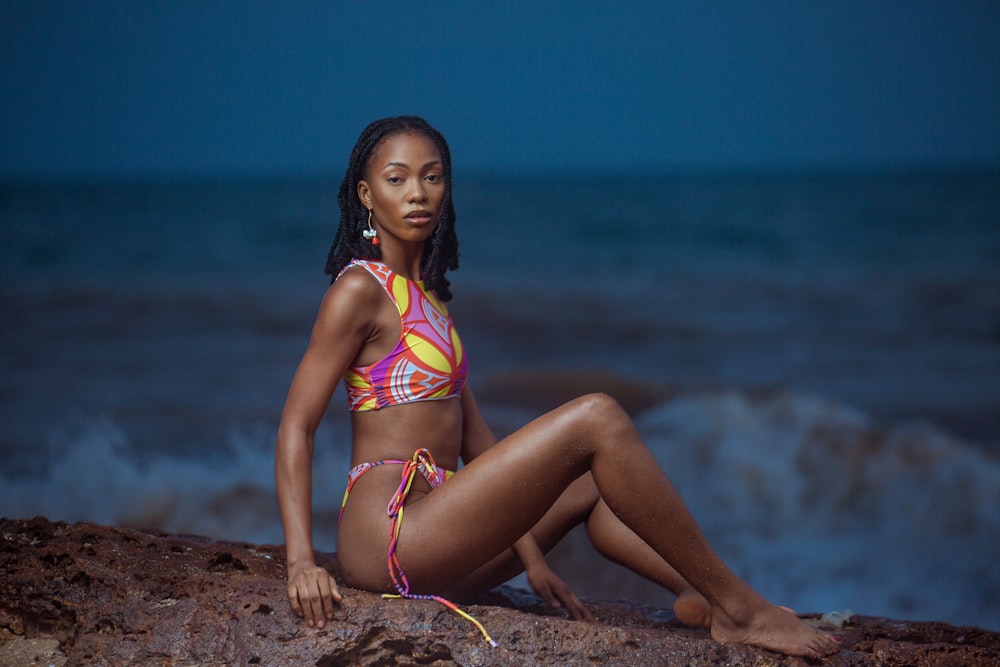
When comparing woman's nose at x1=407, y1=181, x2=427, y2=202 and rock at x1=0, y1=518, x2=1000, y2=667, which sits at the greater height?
woman's nose at x1=407, y1=181, x2=427, y2=202

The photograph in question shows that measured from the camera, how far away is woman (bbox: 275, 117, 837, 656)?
215 centimetres

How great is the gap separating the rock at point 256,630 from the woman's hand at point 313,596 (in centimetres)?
2

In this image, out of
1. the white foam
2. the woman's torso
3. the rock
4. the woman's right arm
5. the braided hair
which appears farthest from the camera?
the white foam

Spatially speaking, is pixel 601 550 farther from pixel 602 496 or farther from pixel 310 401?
pixel 310 401

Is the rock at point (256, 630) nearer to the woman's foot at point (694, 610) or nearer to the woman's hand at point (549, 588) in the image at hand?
the woman's foot at point (694, 610)

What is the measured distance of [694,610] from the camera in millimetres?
2414

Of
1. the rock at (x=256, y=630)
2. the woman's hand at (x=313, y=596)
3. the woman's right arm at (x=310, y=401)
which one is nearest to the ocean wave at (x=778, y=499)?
the rock at (x=256, y=630)

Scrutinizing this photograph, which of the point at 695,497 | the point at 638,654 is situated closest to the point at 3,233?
the point at 695,497

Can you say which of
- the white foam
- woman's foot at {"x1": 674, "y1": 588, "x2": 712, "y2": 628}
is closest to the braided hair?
woman's foot at {"x1": 674, "y1": 588, "x2": 712, "y2": 628}

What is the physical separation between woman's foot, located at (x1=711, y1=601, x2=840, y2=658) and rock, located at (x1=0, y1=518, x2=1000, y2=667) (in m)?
0.02

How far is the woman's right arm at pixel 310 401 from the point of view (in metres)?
2.19

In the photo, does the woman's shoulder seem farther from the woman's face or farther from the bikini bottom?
the bikini bottom

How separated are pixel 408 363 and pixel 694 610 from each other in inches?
32.5

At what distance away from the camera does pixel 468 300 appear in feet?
32.5
